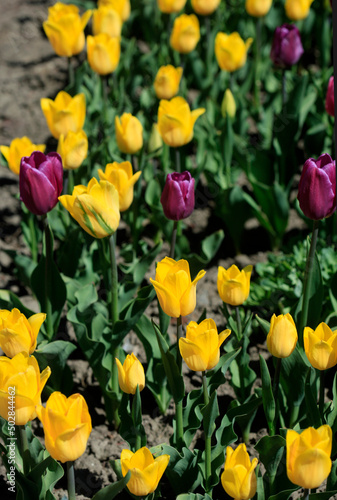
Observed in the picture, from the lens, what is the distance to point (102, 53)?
2.92m

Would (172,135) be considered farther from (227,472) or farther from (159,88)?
(227,472)

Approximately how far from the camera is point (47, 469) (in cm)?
179

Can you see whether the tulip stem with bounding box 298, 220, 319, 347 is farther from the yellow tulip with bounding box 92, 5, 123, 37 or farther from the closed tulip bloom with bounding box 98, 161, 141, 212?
the yellow tulip with bounding box 92, 5, 123, 37

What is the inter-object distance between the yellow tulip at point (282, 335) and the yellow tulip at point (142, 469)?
37 cm

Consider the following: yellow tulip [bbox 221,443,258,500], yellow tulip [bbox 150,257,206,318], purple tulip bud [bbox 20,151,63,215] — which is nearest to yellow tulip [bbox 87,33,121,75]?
purple tulip bud [bbox 20,151,63,215]

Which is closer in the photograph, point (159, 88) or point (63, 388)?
point (63, 388)

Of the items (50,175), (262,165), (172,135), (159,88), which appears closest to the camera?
(50,175)

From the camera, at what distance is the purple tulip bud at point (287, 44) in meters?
3.00

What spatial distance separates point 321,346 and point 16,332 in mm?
699

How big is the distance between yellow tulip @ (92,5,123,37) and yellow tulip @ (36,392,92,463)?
7.19ft

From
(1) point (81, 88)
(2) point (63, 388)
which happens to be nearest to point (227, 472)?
(2) point (63, 388)

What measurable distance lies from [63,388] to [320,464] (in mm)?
1077

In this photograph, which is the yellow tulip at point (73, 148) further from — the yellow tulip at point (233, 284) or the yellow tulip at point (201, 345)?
the yellow tulip at point (201, 345)

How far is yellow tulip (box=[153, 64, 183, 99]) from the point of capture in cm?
288
